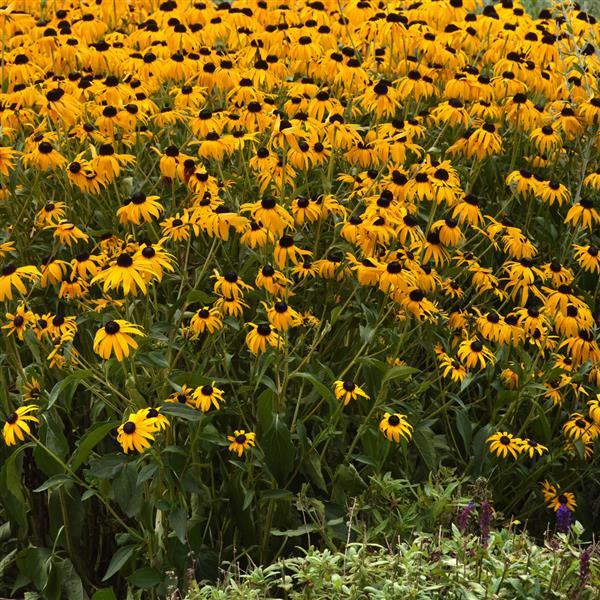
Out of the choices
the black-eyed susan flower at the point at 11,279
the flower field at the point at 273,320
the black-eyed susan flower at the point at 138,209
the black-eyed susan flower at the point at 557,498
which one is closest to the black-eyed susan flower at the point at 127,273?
the flower field at the point at 273,320

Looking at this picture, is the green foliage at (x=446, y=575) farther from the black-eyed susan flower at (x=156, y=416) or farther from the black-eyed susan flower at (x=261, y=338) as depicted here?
the black-eyed susan flower at (x=261, y=338)

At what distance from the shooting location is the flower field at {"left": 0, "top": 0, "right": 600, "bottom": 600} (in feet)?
10.3

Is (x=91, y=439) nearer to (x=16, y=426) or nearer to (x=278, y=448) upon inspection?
(x=16, y=426)

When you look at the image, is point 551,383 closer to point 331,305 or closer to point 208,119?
point 331,305

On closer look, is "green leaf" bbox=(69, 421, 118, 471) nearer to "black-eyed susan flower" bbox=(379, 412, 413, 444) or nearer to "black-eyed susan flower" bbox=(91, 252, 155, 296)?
"black-eyed susan flower" bbox=(91, 252, 155, 296)

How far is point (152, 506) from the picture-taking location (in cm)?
308

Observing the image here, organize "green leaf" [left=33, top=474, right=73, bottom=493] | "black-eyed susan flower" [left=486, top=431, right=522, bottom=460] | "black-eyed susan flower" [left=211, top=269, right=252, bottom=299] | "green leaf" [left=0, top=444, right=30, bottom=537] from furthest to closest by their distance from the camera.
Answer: "black-eyed susan flower" [left=486, top=431, right=522, bottom=460]
"black-eyed susan flower" [left=211, top=269, right=252, bottom=299]
"green leaf" [left=0, top=444, right=30, bottom=537]
"green leaf" [left=33, top=474, right=73, bottom=493]

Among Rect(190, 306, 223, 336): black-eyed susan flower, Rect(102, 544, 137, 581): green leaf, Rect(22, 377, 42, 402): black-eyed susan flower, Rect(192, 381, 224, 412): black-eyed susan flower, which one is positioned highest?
Rect(190, 306, 223, 336): black-eyed susan flower

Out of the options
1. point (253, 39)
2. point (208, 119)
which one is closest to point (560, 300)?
point (208, 119)

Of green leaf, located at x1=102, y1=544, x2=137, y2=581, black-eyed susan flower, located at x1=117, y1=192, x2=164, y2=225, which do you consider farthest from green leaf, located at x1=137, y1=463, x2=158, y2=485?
black-eyed susan flower, located at x1=117, y1=192, x2=164, y2=225

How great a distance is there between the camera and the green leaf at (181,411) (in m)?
2.90

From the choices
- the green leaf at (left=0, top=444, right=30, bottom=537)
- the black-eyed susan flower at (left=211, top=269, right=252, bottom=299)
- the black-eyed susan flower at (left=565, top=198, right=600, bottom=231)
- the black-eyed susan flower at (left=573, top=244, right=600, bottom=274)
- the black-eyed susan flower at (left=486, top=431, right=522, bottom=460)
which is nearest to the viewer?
the green leaf at (left=0, top=444, right=30, bottom=537)

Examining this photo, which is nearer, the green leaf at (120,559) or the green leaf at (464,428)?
the green leaf at (120,559)

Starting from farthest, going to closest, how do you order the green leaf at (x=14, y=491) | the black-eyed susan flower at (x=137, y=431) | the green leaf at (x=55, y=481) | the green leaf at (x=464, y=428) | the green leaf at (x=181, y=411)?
the green leaf at (x=464, y=428) → the green leaf at (x=14, y=491) → the green leaf at (x=55, y=481) → the green leaf at (x=181, y=411) → the black-eyed susan flower at (x=137, y=431)
